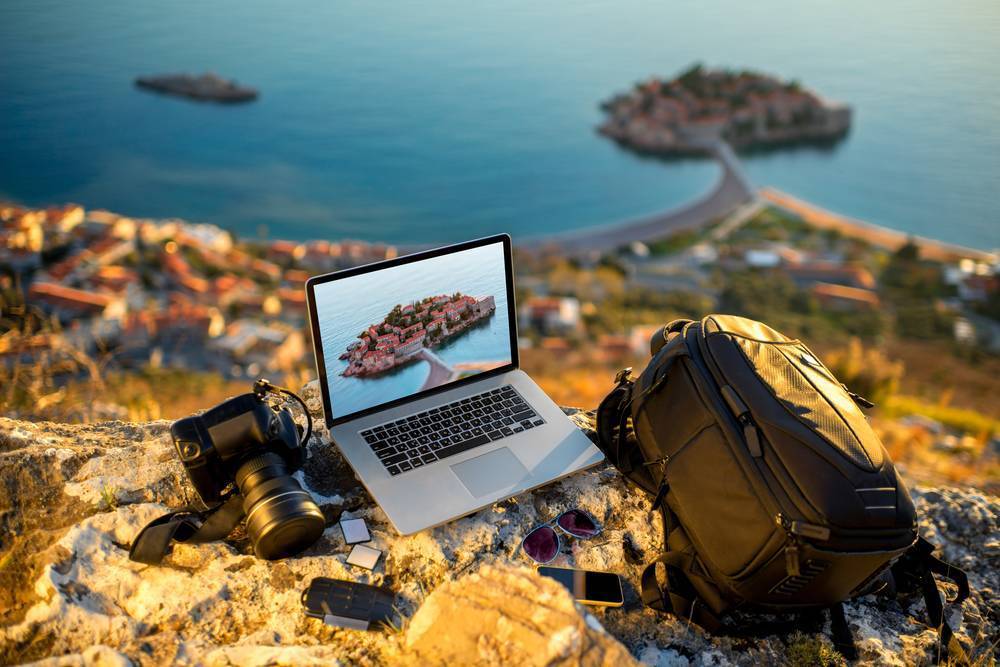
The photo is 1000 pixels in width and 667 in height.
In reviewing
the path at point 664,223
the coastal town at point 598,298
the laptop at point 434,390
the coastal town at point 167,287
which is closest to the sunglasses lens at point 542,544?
the laptop at point 434,390

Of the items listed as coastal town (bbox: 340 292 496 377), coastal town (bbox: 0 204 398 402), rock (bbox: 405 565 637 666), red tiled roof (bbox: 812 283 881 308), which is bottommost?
red tiled roof (bbox: 812 283 881 308)

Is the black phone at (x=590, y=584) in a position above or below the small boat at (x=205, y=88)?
above

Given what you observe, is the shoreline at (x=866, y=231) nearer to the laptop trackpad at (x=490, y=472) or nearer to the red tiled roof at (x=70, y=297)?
the red tiled roof at (x=70, y=297)

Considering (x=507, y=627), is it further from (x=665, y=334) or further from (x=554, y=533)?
(x=665, y=334)

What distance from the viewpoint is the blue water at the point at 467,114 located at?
26672 millimetres

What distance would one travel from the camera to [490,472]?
1561mm

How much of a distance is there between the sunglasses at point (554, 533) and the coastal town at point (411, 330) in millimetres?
523

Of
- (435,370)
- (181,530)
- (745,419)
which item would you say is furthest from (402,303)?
(745,419)

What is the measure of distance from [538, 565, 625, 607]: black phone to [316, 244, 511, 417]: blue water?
0.59 m

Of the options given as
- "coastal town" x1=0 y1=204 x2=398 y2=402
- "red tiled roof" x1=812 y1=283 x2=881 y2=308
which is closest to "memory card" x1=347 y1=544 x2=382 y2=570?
"coastal town" x1=0 y1=204 x2=398 y2=402

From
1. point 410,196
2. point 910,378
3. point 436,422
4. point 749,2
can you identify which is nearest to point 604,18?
point 749,2

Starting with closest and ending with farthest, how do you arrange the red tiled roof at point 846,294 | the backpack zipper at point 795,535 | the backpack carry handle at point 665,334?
the backpack zipper at point 795,535 < the backpack carry handle at point 665,334 < the red tiled roof at point 846,294

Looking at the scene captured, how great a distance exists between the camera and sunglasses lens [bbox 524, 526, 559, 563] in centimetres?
143

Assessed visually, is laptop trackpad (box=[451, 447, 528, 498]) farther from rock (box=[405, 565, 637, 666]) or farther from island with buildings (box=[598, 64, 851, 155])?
island with buildings (box=[598, 64, 851, 155])
